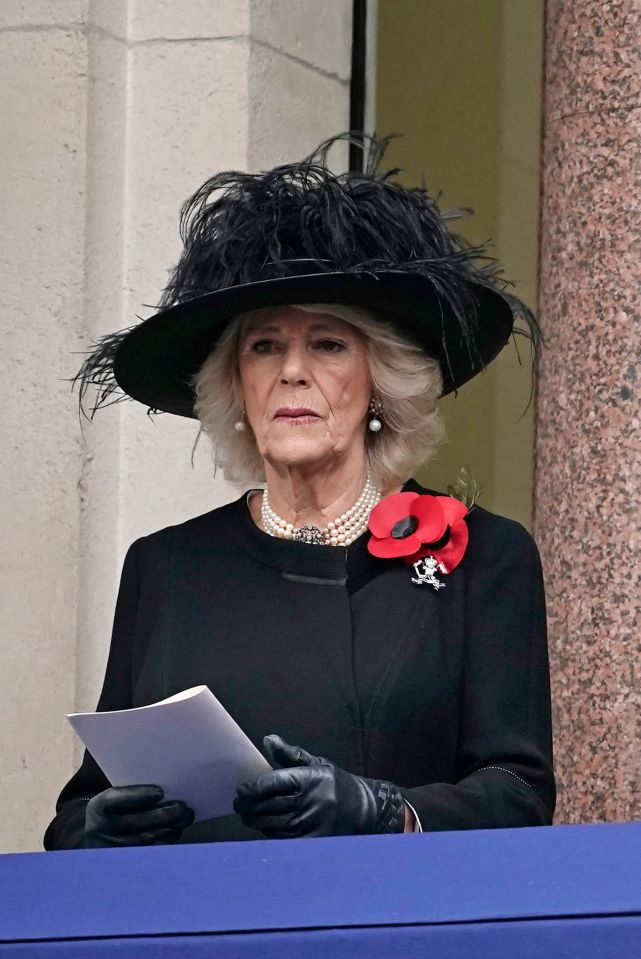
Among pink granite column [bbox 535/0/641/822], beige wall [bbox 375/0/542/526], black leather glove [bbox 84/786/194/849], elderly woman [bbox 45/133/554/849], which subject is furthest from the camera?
beige wall [bbox 375/0/542/526]

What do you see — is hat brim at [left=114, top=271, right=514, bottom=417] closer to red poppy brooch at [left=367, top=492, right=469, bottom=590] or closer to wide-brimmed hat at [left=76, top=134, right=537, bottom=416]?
wide-brimmed hat at [left=76, top=134, right=537, bottom=416]

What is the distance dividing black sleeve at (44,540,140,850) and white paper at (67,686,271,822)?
325 millimetres

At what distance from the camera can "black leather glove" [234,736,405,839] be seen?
2.14m

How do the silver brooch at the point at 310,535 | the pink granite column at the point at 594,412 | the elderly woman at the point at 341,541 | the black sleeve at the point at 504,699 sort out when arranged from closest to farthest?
the black sleeve at the point at 504,699 < the elderly woman at the point at 341,541 < the silver brooch at the point at 310,535 < the pink granite column at the point at 594,412

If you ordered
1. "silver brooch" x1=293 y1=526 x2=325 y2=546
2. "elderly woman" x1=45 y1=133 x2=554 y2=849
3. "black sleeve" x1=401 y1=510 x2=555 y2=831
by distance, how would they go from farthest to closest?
1. "silver brooch" x1=293 y1=526 x2=325 y2=546
2. "elderly woman" x1=45 y1=133 x2=554 y2=849
3. "black sleeve" x1=401 y1=510 x2=555 y2=831

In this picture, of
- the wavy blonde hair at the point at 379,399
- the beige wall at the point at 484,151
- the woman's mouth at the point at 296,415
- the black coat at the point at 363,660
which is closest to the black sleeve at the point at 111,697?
the black coat at the point at 363,660

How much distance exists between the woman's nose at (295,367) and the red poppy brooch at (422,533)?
0.25m

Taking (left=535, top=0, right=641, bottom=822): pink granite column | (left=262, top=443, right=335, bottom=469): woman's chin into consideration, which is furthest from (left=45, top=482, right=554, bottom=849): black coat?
(left=535, top=0, right=641, bottom=822): pink granite column

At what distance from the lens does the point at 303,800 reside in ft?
7.04

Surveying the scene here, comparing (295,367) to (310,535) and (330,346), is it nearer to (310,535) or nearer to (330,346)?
(330,346)

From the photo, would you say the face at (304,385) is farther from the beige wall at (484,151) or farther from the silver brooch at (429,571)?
the beige wall at (484,151)

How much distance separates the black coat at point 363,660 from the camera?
8.38ft

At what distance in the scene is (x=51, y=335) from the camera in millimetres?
3977

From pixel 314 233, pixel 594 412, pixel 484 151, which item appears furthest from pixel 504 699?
pixel 484 151
